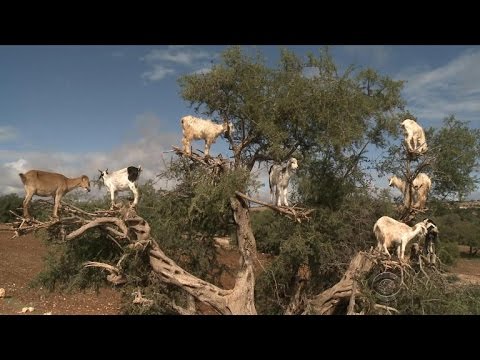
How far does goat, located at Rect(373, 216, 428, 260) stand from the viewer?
932cm

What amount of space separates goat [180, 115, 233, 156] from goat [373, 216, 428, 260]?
4906 mm

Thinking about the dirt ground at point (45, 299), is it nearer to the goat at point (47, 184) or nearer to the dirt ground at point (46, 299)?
the dirt ground at point (46, 299)

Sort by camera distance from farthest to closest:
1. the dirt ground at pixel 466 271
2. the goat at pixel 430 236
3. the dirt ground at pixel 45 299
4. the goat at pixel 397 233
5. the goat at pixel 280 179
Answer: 1. the dirt ground at pixel 466 271
2. the dirt ground at pixel 45 299
3. the goat at pixel 280 179
4. the goat at pixel 430 236
5. the goat at pixel 397 233

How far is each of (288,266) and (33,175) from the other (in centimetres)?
832

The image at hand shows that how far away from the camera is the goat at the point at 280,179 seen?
1077 centimetres

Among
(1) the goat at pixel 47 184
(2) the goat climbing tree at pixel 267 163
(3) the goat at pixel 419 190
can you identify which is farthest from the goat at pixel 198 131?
(3) the goat at pixel 419 190

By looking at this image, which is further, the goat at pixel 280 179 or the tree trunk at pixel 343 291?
the tree trunk at pixel 343 291

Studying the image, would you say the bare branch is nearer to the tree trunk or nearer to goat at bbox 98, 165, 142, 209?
the tree trunk

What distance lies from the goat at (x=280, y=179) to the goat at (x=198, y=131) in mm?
1852

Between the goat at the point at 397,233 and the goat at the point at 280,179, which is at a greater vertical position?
the goat at the point at 280,179

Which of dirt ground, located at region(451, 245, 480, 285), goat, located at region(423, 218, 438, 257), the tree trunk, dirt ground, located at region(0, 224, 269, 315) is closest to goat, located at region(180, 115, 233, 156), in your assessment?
dirt ground, located at region(0, 224, 269, 315)

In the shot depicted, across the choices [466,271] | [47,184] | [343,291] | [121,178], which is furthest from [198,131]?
[466,271]
